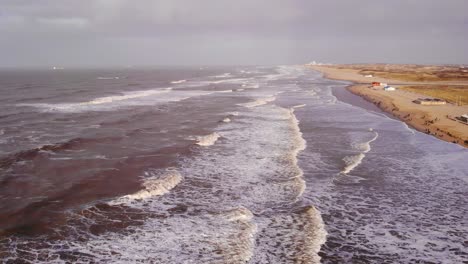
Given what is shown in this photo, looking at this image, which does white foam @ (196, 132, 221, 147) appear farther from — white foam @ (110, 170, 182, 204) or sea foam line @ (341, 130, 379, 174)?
sea foam line @ (341, 130, 379, 174)

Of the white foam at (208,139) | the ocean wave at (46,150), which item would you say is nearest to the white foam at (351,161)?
the white foam at (208,139)

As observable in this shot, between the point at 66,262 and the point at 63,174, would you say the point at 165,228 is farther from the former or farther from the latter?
the point at 63,174

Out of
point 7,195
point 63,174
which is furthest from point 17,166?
point 7,195

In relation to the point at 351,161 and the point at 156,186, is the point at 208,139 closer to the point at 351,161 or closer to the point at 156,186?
the point at 351,161

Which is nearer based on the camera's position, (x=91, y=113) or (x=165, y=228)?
(x=165, y=228)

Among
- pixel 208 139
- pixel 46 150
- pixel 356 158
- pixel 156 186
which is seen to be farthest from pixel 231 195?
pixel 46 150

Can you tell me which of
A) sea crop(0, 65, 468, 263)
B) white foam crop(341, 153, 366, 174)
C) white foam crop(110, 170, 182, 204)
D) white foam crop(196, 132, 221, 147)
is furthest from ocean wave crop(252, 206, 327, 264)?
white foam crop(196, 132, 221, 147)

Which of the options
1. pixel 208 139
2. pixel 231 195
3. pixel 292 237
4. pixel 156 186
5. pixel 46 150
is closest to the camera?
pixel 292 237
